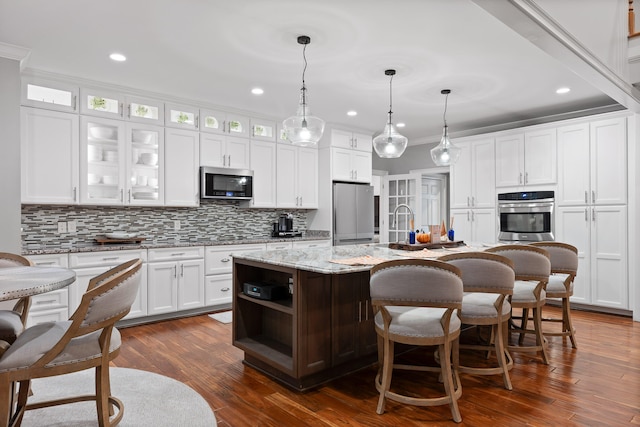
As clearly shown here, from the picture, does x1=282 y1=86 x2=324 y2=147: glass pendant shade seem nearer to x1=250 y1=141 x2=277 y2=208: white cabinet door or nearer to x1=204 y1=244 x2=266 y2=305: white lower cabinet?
x1=204 y1=244 x2=266 y2=305: white lower cabinet

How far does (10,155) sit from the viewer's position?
3.33 meters

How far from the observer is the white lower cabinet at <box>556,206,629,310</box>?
4508 millimetres

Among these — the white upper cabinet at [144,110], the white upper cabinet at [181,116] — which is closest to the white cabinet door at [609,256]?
the white upper cabinet at [181,116]

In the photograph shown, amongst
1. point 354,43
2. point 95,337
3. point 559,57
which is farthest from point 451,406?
point 354,43

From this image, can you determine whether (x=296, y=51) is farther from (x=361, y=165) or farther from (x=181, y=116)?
(x=361, y=165)

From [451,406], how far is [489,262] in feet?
2.85

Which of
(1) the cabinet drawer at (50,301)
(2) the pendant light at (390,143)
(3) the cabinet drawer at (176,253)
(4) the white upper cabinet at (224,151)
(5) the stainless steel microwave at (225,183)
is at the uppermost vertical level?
(4) the white upper cabinet at (224,151)

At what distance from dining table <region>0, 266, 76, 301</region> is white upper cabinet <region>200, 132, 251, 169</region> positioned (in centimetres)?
299

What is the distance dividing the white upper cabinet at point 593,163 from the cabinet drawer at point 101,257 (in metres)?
5.07

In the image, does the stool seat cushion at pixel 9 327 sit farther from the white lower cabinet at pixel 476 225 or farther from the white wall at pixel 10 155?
the white lower cabinet at pixel 476 225

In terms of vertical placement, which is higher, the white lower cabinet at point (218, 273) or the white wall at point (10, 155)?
the white wall at point (10, 155)

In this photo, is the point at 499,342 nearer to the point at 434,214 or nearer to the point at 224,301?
the point at 224,301

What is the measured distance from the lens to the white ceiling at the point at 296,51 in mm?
2691

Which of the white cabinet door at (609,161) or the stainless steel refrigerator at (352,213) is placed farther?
the stainless steel refrigerator at (352,213)
